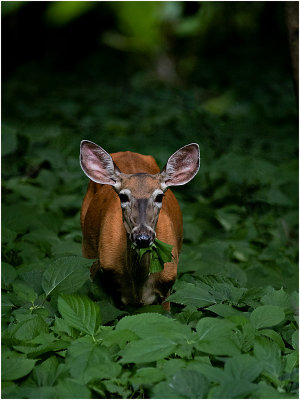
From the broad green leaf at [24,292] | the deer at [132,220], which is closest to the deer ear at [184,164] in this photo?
the deer at [132,220]

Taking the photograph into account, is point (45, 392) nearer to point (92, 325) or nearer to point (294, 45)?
point (92, 325)

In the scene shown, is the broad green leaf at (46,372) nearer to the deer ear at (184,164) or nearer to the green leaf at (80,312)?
the green leaf at (80,312)

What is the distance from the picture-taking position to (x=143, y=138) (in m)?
9.34

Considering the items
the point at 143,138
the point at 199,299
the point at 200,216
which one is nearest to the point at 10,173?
the point at 200,216

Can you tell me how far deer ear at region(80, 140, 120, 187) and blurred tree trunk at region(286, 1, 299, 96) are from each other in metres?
2.10

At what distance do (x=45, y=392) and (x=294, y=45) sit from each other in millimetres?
3705

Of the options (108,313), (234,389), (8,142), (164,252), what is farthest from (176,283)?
(8,142)

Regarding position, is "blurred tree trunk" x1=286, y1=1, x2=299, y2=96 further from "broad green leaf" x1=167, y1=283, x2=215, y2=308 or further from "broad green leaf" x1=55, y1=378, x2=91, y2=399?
"broad green leaf" x1=55, y1=378, x2=91, y2=399

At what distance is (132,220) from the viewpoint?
3.76m

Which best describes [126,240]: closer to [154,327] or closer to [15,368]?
[154,327]

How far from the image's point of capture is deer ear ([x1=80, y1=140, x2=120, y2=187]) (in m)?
4.07

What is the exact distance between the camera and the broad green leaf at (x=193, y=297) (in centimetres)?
346

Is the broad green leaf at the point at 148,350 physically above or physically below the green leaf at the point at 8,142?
Answer: below

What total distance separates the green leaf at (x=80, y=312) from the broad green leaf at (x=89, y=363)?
17 centimetres
